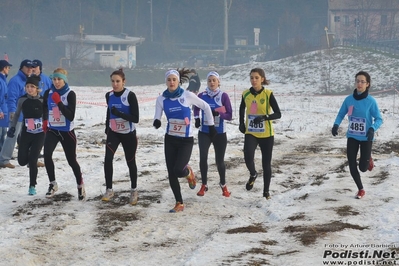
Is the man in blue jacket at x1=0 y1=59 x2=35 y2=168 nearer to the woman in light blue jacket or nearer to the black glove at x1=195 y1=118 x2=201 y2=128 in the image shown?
the black glove at x1=195 y1=118 x2=201 y2=128

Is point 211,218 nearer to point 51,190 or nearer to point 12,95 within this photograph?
point 51,190

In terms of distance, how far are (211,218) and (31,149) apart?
3.26 metres

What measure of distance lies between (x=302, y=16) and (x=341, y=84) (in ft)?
182

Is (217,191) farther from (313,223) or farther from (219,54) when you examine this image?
(219,54)

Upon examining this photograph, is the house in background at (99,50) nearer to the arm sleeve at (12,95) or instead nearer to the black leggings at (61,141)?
the arm sleeve at (12,95)

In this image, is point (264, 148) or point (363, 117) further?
point (264, 148)

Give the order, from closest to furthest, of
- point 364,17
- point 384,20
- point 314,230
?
1. point 314,230
2. point 364,17
3. point 384,20

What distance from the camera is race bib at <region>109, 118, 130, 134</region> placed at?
9.48 m

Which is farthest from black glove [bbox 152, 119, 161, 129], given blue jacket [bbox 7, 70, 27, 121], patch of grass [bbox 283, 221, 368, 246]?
blue jacket [bbox 7, 70, 27, 121]

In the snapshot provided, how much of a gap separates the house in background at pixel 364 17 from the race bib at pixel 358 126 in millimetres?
81551

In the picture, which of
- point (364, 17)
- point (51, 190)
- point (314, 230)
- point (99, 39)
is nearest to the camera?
point (314, 230)

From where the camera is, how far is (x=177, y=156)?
9.11 m

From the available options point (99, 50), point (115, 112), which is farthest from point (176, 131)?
point (99, 50)

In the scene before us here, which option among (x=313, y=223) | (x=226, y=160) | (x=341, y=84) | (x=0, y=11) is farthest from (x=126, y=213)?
(x=0, y=11)
